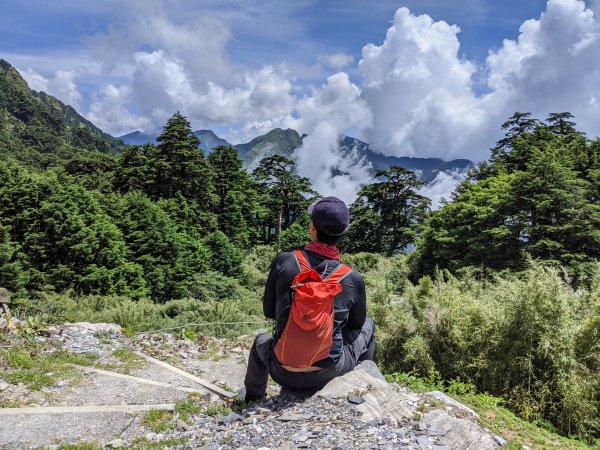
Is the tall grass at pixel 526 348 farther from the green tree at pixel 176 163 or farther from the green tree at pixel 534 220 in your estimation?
the green tree at pixel 176 163

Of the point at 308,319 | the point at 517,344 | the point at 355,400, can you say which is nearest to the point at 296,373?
the point at 355,400

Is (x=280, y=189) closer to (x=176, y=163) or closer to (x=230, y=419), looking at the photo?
(x=176, y=163)

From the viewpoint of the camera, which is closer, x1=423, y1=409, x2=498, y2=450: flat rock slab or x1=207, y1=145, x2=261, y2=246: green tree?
x1=423, y1=409, x2=498, y2=450: flat rock slab

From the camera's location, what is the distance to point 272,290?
3.65 metres

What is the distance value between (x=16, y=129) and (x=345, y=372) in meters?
124

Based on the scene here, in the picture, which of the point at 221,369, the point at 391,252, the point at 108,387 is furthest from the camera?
the point at 391,252

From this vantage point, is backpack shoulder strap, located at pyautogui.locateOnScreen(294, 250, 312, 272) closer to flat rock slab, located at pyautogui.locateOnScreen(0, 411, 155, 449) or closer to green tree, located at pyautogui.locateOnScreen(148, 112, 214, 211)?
Result: flat rock slab, located at pyautogui.locateOnScreen(0, 411, 155, 449)

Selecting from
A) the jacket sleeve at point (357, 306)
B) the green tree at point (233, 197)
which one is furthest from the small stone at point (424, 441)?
the green tree at point (233, 197)

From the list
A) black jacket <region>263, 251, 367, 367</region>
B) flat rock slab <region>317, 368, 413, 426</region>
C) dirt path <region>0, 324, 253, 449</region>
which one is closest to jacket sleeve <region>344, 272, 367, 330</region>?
black jacket <region>263, 251, 367, 367</region>

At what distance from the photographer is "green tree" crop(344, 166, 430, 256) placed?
46.2 meters

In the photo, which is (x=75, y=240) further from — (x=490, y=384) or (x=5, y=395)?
(x=490, y=384)

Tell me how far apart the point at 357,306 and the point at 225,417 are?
1.76 m

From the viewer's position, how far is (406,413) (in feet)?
11.9

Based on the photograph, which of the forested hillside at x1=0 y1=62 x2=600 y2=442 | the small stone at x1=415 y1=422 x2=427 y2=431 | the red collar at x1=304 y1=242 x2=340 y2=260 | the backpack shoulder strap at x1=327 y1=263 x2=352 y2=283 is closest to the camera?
the small stone at x1=415 y1=422 x2=427 y2=431
